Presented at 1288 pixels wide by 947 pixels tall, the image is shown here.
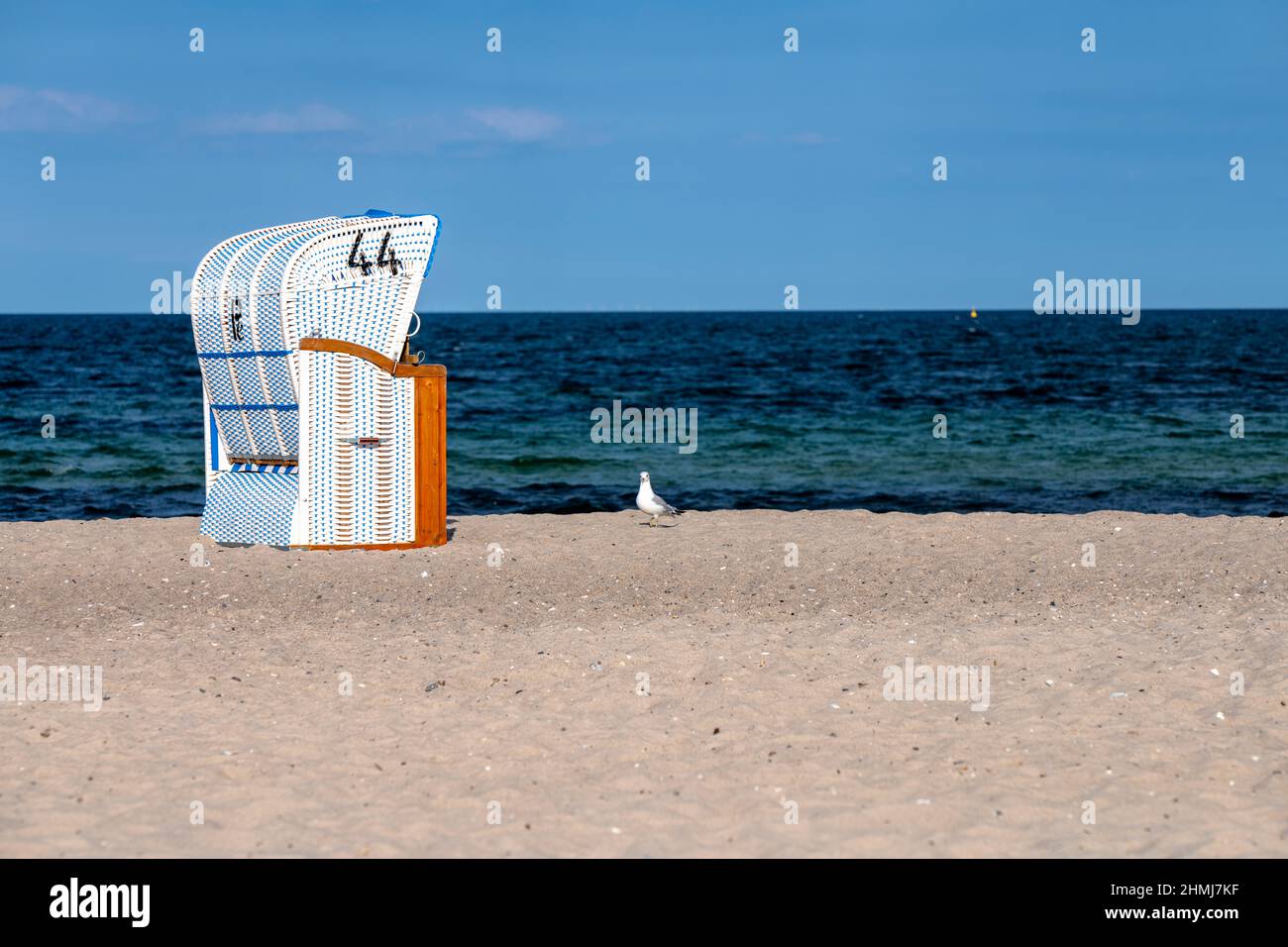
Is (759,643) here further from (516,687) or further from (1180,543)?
(1180,543)

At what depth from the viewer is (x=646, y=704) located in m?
8.20

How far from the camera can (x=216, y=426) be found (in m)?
14.1

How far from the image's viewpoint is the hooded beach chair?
13.0 meters

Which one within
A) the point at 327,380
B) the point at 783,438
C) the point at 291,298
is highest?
the point at 291,298

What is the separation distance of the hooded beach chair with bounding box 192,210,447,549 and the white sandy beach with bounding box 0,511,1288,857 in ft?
1.83

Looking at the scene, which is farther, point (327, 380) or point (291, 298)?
point (327, 380)

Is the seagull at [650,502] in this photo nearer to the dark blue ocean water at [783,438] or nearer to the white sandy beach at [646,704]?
the white sandy beach at [646,704]

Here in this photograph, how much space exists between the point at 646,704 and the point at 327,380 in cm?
615

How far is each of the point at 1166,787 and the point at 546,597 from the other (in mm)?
5806

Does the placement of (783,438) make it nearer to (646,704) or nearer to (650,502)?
(650,502)

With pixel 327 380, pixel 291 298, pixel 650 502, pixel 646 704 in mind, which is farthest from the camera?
pixel 650 502

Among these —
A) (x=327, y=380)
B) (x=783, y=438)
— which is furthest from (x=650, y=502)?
(x=783, y=438)

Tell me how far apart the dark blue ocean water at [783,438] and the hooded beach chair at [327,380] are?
7.50 metres
